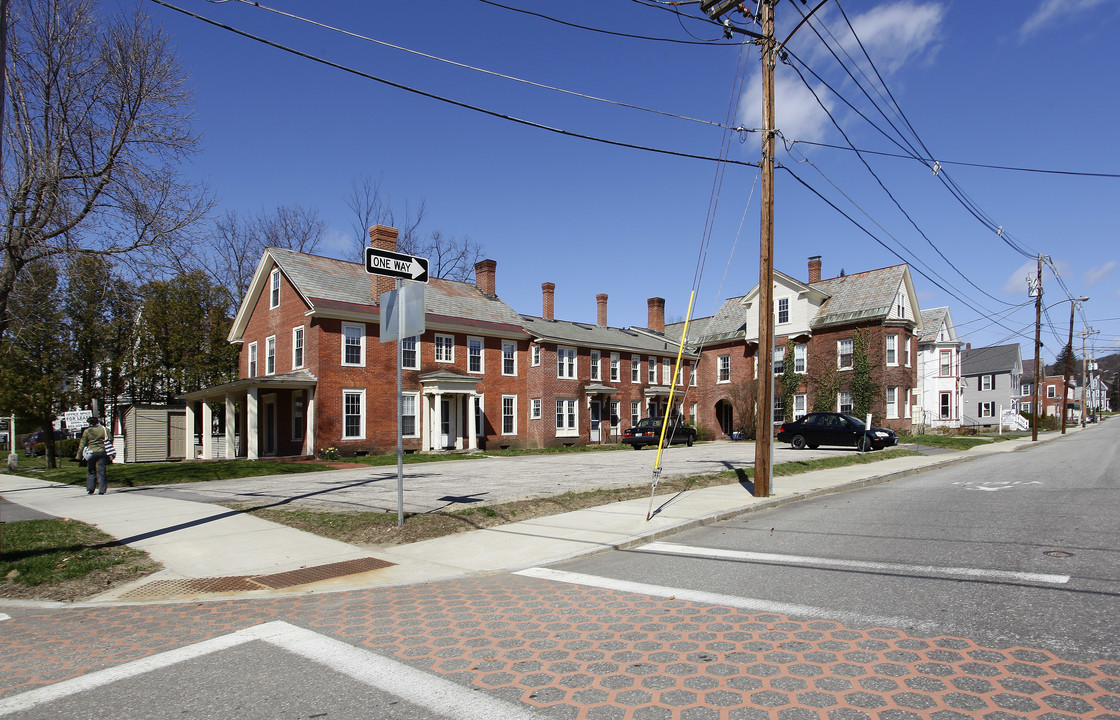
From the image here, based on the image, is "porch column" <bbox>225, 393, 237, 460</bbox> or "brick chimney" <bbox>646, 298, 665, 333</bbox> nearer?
"porch column" <bbox>225, 393, 237, 460</bbox>

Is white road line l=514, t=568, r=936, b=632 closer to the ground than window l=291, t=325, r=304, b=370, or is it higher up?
closer to the ground

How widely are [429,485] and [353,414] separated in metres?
14.3

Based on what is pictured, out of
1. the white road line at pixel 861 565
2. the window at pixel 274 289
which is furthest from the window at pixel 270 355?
the white road line at pixel 861 565

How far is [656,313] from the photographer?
48.7m

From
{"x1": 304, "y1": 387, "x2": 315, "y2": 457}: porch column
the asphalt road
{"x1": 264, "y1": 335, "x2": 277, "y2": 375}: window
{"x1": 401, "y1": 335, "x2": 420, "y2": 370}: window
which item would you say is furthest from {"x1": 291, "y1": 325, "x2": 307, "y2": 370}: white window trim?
the asphalt road

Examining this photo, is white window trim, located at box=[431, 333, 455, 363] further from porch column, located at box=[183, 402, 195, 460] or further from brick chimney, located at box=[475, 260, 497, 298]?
porch column, located at box=[183, 402, 195, 460]

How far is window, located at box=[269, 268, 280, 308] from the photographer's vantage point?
30.3m

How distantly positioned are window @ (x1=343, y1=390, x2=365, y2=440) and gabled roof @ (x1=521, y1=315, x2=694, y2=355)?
34.1 feet

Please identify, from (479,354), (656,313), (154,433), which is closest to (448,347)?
(479,354)

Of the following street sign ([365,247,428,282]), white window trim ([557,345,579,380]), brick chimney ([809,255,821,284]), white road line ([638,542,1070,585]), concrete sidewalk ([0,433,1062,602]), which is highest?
brick chimney ([809,255,821,284])

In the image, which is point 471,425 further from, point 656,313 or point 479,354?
point 656,313

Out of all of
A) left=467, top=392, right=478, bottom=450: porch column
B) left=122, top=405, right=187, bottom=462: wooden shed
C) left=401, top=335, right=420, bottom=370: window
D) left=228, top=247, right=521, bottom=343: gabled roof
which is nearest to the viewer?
left=228, top=247, right=521, bottom=343: gabled roof

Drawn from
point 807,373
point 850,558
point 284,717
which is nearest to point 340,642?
point 284,717

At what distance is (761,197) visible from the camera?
43.1 ft
